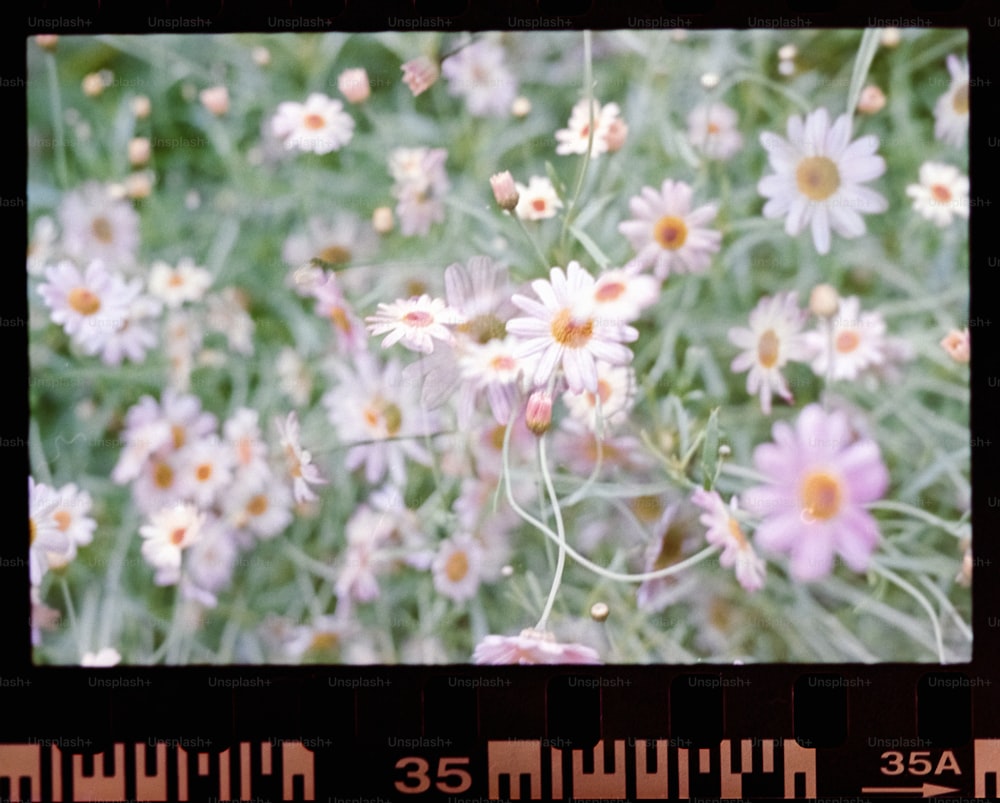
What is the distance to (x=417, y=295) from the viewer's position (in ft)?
2.40

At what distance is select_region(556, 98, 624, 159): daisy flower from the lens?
0.73 metres

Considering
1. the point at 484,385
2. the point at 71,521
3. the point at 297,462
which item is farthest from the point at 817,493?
the point at 71,521

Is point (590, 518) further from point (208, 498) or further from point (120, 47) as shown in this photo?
point (120, 47)

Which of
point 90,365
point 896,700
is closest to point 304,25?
point 90,365

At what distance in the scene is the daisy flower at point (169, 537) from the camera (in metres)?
0.75

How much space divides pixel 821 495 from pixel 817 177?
0.30 m

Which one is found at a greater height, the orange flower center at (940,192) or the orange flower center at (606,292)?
the orange flower center at (940,192)

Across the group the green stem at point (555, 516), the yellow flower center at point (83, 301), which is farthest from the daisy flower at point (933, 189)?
Answer: the yellow flower center at point (83, 301)

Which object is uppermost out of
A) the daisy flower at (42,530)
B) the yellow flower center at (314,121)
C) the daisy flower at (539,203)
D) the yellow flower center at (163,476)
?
the yellow flower center at (314,121)

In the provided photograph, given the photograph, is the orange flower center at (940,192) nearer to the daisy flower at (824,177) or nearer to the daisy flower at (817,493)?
the daisy flower at (824,177)

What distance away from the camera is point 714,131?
28.6 inches

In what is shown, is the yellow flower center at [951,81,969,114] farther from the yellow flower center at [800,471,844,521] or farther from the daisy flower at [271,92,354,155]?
the daisy flower at [271,92,354,155]

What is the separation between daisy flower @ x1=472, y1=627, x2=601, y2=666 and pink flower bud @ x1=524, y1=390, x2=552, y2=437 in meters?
0.20

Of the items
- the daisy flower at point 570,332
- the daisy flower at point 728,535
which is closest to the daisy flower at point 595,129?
the daisy flower at point 570,332
